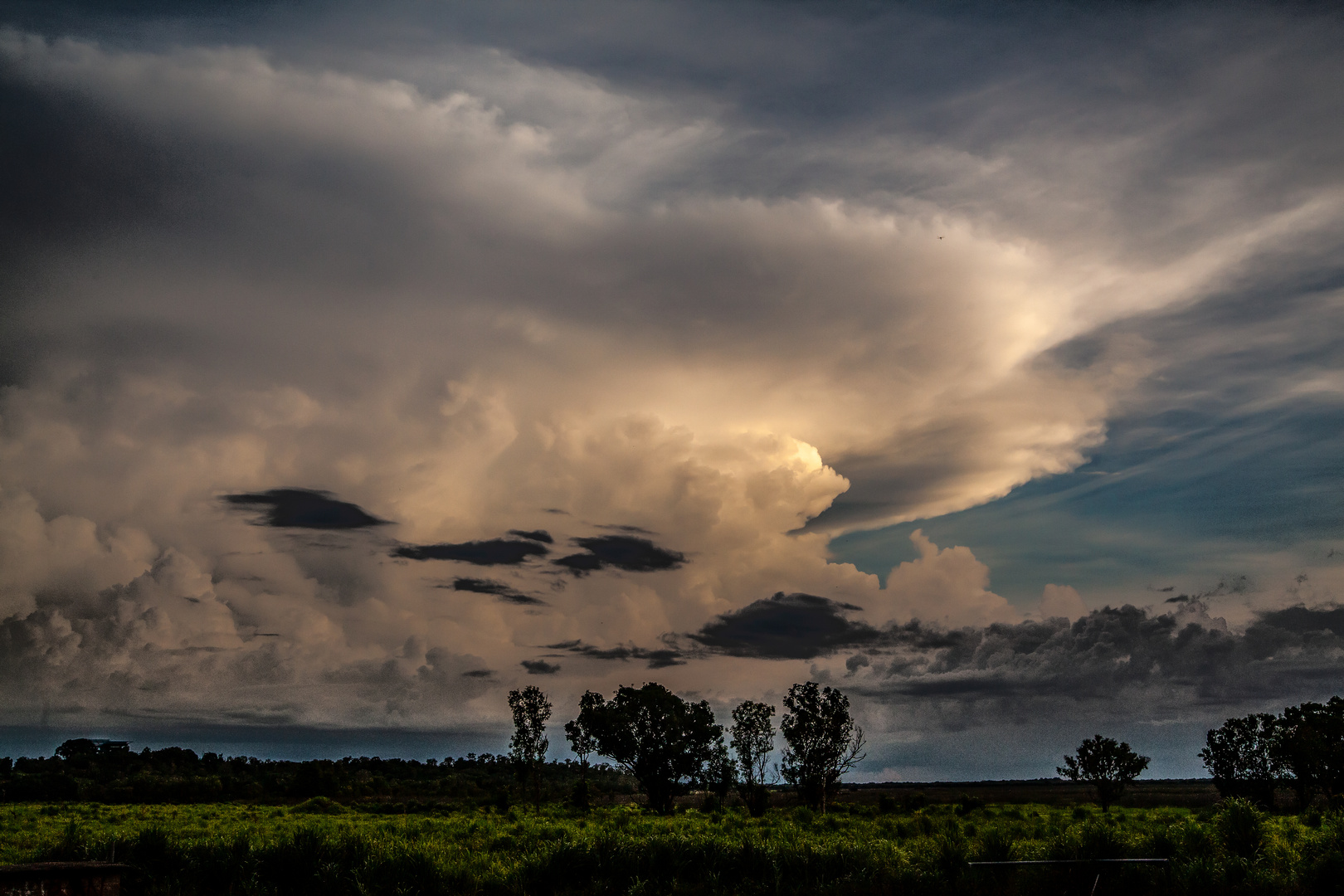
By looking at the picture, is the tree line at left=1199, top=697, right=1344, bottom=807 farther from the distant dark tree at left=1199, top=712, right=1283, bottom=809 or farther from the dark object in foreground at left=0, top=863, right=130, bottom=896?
the dark object in foreground at left=0, top=863, right=130, bottom=896

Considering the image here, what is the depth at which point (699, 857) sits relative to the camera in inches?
1193

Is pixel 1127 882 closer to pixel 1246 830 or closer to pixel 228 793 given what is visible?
pixel 1246 830

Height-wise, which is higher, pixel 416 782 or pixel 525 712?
pixel 525 712

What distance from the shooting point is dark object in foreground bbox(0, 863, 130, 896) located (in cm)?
1991

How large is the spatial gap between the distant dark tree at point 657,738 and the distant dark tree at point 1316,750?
5227 cm

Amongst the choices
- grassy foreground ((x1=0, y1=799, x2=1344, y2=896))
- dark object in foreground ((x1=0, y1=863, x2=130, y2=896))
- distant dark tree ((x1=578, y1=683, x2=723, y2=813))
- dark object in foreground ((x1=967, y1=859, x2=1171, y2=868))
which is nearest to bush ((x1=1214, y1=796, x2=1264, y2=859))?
grassy foreground ((x1=0, y1=799, x2=1344, y2=896))

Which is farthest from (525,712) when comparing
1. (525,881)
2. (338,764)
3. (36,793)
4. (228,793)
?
(525,881)

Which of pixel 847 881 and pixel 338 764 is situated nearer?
pixel 847 881

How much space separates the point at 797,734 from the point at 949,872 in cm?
5581

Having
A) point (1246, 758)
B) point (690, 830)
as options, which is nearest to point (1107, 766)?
point (1246, 758)

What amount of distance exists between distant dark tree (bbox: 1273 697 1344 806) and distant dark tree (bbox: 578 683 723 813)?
171 feet

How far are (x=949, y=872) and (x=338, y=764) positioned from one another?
419 feet

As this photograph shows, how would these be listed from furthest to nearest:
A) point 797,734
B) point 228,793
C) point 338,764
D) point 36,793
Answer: point 338,764 < point 228,793 < point 36,793 < point 797,734

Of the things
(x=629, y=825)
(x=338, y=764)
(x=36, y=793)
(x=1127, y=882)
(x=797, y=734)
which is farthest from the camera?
(x=338, y=764)
